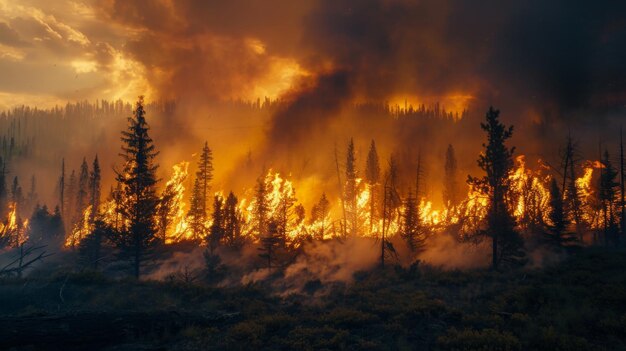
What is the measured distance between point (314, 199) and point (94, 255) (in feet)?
157

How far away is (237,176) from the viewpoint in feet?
325

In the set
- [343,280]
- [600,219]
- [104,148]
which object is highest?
[104,148]

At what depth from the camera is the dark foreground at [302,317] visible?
13.7 metres

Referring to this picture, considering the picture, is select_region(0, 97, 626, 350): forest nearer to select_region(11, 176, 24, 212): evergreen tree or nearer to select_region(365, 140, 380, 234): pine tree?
select_region(365, 140, 380, 234): pine tree

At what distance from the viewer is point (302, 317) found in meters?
Result: 18.4

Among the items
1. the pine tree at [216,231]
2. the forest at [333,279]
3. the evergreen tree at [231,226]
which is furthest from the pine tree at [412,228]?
the pine tree at [216,231]

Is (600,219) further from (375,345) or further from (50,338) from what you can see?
(50,338)

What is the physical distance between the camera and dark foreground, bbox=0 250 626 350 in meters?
13.7

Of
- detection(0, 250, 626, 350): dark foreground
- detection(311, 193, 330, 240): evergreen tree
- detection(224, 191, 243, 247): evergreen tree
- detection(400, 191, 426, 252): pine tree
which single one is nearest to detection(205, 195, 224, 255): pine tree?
detection(224, 191, 243, 247): evergreen tree

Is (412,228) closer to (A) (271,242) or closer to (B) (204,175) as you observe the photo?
(A) (271,242)

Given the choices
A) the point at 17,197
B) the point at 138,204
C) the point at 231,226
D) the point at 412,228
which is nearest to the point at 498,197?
the point at 412,228

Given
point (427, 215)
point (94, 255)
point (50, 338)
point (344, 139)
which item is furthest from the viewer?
point (344, 139)

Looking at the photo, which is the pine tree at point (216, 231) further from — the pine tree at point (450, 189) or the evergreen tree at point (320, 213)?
the pine tree at point (450, 189)

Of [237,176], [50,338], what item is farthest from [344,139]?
[50,338]
